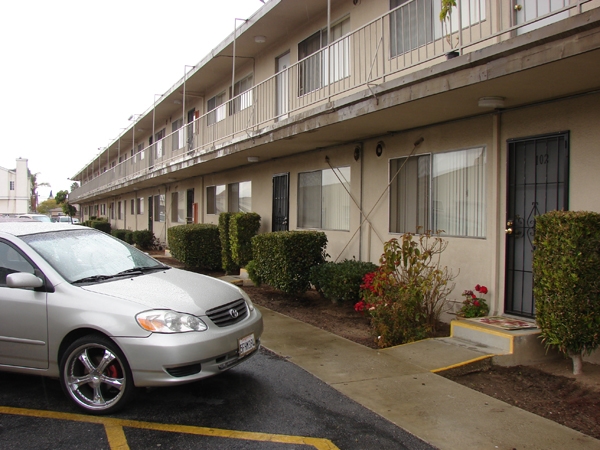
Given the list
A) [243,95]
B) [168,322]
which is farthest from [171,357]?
[243,95]

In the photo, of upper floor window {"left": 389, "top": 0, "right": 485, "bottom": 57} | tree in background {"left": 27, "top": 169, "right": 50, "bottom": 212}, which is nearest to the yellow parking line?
upper floor window {"left": 389, "top": 0, "right": 485, "bottom": 57}

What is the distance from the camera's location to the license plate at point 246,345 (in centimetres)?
432

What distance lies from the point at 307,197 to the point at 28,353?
24.9 ft

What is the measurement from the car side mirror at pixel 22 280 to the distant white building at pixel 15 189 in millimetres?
72189

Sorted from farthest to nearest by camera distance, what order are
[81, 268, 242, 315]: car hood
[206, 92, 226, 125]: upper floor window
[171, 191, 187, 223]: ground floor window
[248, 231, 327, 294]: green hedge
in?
[171, 191, 187, 223]: ground floor window, [206, 92, 226, 125]: upper floor window, [248, 231, 327, 294]: green hedge, [81, 268, 242, 315]: car hood

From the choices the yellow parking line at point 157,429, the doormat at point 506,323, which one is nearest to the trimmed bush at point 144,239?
the doormat at point 506,323

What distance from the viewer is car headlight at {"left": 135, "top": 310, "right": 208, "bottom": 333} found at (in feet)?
12.7

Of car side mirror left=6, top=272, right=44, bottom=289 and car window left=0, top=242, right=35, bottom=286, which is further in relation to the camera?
car window left=0, top=242, right=35, bottom=286

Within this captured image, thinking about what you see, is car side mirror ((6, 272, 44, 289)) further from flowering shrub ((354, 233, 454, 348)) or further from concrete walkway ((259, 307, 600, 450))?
flowering shrub ((354, 233, 454, 348))

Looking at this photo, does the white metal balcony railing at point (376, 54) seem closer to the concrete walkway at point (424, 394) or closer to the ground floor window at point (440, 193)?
the ground floor window at point (440, 193)

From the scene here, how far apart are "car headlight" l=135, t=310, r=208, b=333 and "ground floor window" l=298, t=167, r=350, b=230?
604cm

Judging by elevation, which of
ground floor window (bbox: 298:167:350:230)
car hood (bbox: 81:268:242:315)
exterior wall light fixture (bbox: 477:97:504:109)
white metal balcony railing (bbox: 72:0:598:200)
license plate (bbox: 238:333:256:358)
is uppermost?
white metal balcony railing (bbox: 72:0:598:200)

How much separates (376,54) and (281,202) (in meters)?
5.45

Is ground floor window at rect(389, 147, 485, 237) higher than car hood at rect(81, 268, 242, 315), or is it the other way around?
ground floor window at rect(389, 147, 485, 237)
